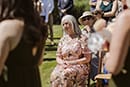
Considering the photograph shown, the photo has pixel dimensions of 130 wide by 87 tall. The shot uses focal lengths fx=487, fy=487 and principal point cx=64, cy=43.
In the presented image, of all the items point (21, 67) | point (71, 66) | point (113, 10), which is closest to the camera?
point (21, 67)

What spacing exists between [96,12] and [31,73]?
5193 mm

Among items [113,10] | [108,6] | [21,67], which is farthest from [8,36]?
[108,6]

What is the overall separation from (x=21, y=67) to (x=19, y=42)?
0.72ft

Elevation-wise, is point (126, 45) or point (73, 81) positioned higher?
point (126, 45)

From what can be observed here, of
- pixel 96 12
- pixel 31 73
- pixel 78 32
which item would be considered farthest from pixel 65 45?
pixel 31 73

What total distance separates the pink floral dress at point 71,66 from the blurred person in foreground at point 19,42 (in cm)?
350

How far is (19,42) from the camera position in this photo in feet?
10.5

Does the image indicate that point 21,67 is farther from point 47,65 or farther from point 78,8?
point 78,8

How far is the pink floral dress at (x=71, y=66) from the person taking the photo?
22.9 ft

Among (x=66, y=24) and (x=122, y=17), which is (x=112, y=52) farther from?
(x=66, y=24)

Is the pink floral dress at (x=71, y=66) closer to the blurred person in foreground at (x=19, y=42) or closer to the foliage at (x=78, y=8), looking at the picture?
the blurred person in foreground at (x=19, y=42)

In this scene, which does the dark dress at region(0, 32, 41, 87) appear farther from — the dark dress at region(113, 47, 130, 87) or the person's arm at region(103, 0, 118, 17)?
the person's arm at region(103, 0, 118, 17)

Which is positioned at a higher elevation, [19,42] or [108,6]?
[19,42]

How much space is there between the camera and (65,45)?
7094 millimetres
